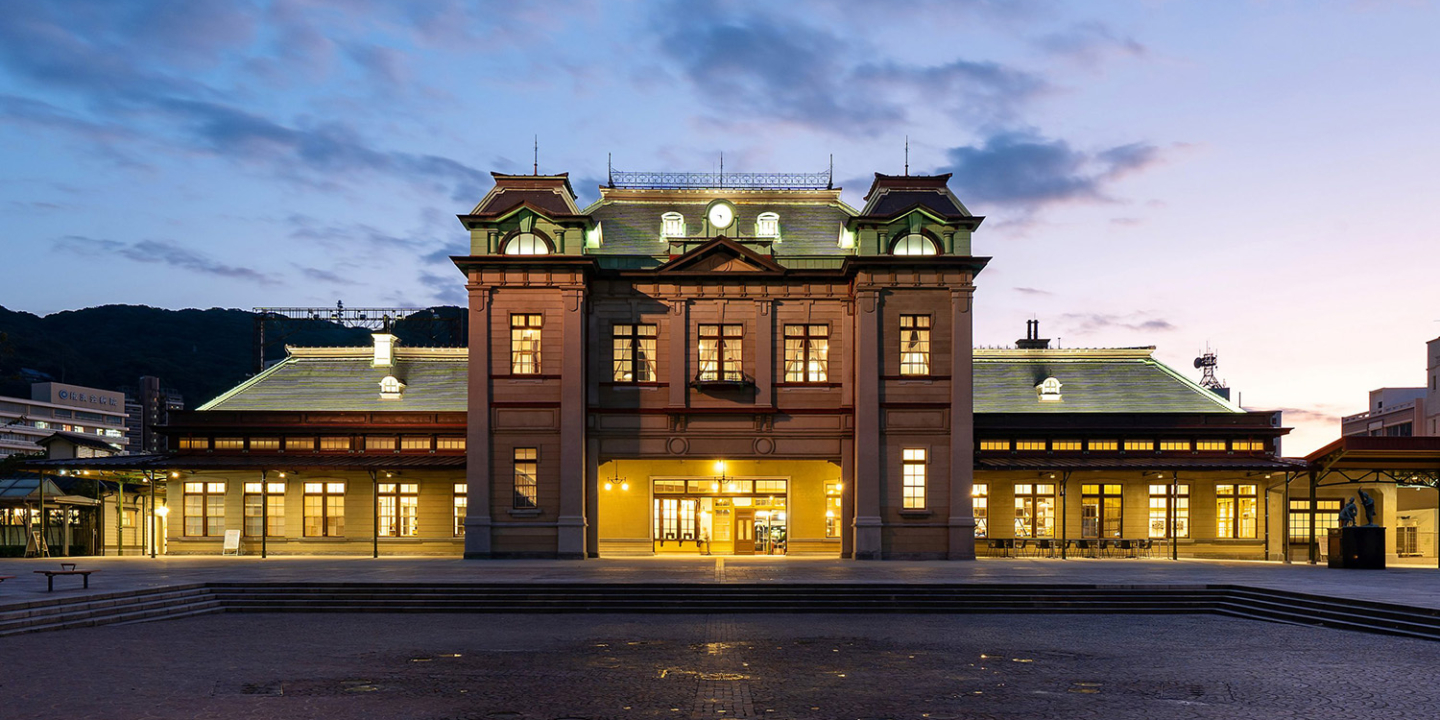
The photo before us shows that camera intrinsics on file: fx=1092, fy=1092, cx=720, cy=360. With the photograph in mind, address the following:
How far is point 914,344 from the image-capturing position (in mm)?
37250

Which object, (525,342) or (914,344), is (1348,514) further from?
(525,342)

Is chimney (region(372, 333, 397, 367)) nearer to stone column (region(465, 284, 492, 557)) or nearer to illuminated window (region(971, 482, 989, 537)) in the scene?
stone column (region(465, 284, 492, 557))

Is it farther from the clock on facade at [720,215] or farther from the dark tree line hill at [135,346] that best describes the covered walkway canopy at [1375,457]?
the dark tree line hill at [135,346]

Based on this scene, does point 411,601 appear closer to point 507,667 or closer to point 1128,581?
point 507,667

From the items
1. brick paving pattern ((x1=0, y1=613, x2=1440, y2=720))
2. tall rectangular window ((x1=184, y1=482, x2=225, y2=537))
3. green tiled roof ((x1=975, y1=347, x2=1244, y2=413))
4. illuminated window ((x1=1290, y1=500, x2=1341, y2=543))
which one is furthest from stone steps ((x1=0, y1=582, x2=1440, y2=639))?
illuminated window ((x1=1290, y1=500, x2=1341, y2=543))

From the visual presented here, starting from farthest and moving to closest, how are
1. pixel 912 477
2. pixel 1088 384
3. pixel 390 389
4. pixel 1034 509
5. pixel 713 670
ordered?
1. pixel 1088 384
2. pixel 390 389
3. pixel 1034 509
4. pixel 912 477
5. pixel 713 670

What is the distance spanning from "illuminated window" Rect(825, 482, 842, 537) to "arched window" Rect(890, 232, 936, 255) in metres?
8.53

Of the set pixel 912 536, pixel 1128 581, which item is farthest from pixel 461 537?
pixel 1128 581

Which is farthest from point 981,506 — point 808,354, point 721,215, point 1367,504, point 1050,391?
point 721,215

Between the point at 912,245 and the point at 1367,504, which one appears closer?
the point at 1367,504

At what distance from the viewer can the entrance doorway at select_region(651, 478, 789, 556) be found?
39.6 metres

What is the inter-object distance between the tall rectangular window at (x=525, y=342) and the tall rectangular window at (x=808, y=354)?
28.2ft

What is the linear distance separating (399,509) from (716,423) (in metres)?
12.5

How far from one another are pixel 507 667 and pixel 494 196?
2482 cm
